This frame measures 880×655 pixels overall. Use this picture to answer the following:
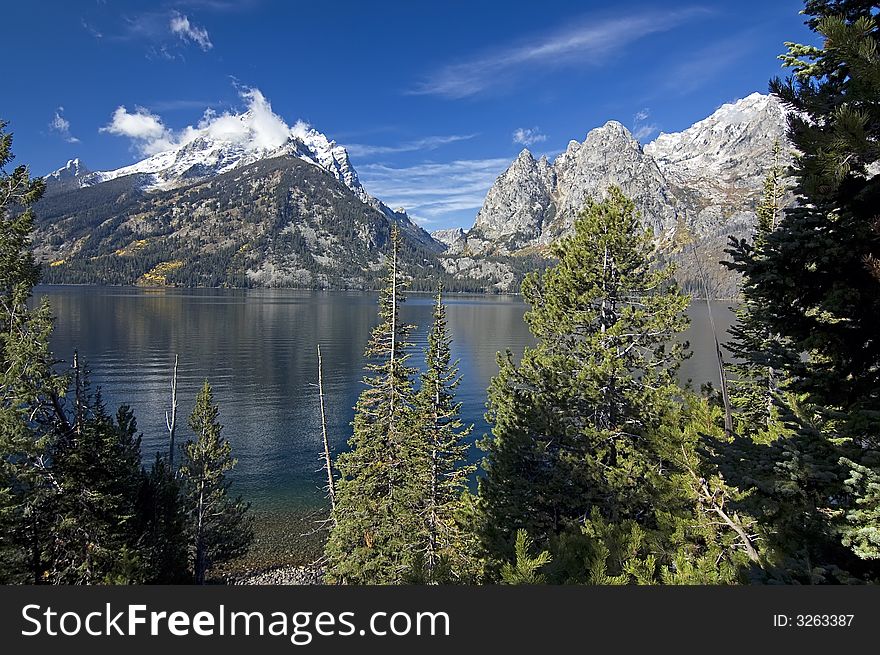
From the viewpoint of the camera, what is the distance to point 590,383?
55.1ft

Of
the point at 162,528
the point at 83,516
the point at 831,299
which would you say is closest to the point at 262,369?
the point at 162,528

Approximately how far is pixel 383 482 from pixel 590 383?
11.9 m

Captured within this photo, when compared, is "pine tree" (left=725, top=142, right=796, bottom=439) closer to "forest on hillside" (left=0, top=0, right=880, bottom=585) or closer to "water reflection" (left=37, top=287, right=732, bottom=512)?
"forest on hillside" (left=0, top=0, right=880, bottom=585)

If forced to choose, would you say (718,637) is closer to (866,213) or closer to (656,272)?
(866,213)

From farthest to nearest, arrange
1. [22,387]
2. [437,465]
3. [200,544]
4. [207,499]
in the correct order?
[207,499] < [200,544] < [437,465] < [22,387]

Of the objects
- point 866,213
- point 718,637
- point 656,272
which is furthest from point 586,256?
point 718,637

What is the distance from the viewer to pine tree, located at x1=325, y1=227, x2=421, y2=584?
21.4 meters

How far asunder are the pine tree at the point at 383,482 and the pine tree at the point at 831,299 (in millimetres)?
17370

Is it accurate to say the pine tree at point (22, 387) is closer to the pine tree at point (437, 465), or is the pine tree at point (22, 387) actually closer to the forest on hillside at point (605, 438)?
the forest on hillside at point (605, 438)

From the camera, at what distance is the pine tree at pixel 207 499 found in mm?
25297

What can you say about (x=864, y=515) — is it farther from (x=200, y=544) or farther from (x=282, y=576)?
(x=282, y=576)

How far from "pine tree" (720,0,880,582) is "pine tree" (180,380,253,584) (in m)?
25.5

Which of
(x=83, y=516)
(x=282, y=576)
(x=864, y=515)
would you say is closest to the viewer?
(x=864, y=515)

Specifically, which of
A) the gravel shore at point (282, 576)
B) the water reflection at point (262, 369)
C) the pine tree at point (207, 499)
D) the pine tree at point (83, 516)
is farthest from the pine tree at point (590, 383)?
the water reflection at point (262, 369)
